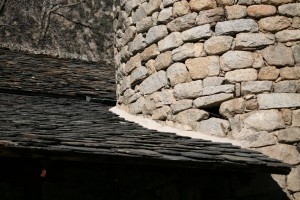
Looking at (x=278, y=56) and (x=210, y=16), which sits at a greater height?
(x=210, y=16)

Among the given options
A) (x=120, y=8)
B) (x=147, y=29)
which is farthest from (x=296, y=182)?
(x=120, y=8)

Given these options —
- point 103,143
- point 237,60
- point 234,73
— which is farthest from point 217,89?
point 103,143

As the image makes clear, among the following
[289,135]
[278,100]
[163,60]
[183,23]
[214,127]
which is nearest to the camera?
[289,135]

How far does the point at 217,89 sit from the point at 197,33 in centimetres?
60

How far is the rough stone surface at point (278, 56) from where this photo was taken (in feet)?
14.9

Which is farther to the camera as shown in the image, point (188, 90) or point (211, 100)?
point (188, 90)

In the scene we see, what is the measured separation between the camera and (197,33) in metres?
4.77

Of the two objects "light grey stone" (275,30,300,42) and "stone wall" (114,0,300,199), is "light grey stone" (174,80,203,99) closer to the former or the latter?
"stone wall" (114,0,300,199)

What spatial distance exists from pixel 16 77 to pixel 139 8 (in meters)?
2.21

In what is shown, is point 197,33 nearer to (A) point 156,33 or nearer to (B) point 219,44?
(B) point 219,44

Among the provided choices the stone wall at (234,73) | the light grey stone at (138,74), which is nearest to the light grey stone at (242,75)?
the stone wall at (234,73)

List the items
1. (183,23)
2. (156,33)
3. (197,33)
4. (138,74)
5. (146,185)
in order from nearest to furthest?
(146,185) → (197,33) → (183,23) → (156,33) → (138,74)

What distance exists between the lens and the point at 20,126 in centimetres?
402

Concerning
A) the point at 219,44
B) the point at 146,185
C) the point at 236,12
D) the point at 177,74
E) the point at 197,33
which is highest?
the point at 236,12
